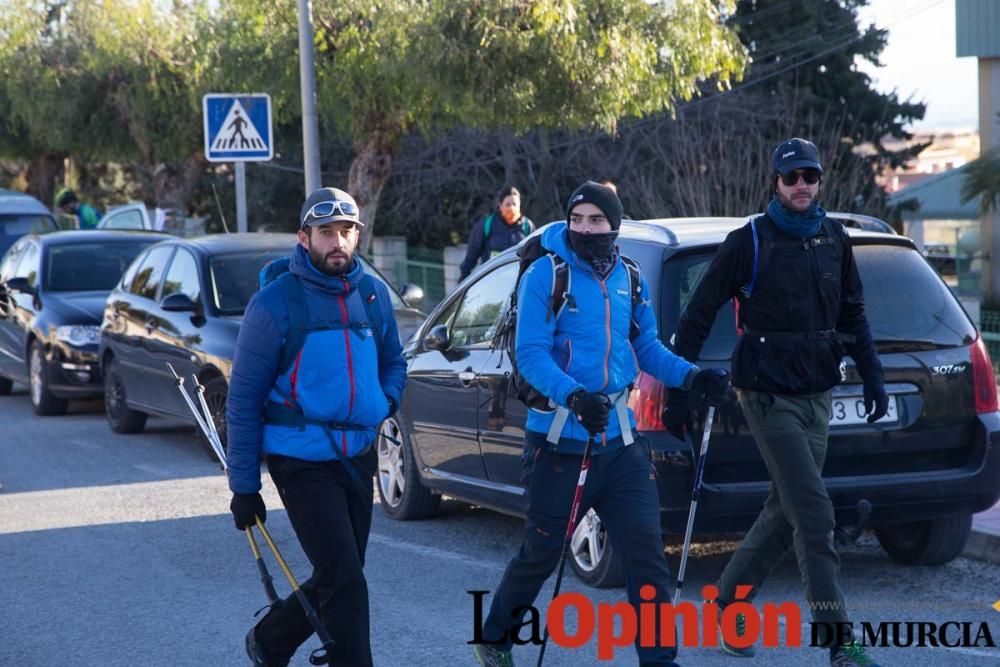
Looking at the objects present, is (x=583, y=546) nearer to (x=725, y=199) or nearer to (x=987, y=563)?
(x=987, y=563)

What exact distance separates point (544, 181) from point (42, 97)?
423 inches

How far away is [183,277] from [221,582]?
5093mm

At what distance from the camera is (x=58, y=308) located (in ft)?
48.3

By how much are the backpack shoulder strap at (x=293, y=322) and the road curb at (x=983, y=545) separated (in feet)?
13.8

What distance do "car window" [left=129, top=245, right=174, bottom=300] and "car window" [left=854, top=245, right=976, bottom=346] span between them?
7.34 meters

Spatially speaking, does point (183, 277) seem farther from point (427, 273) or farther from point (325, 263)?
point (427, 273)

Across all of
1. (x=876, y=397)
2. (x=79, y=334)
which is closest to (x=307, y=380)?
(x=876, y=397)

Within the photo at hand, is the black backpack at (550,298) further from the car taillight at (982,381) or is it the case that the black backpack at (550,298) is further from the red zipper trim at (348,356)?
the car taillight at (982,381)

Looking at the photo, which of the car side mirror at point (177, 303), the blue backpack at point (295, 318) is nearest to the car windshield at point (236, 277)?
the car side mirror at point (177, 303)

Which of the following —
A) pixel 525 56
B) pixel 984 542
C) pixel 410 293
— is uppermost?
pixel 525 56

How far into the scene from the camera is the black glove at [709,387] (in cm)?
536

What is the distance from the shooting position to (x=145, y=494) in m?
10.1

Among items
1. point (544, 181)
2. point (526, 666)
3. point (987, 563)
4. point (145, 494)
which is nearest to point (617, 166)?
point (544, 181)

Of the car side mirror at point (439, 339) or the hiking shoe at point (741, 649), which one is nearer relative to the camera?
the hiking shoe at point (741, 649)
